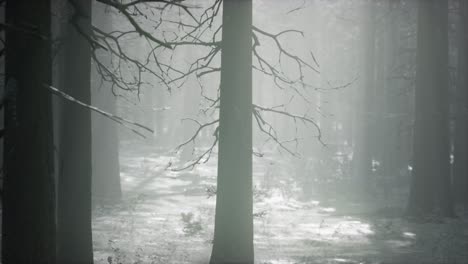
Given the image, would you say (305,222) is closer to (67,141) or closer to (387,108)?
(67,141)

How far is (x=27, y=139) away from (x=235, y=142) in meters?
3.72

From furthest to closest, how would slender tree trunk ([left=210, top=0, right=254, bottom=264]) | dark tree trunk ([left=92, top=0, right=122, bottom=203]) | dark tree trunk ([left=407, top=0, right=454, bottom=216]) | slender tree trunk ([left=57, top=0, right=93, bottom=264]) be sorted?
dark tree trunk ([left=92, top=0, right=122, bottom=203]) < dark tree trunk ([left=407, top=0, right=454, bottom=216]) < slender tree trunk ([left=57, top=0, right=93, bottom=264]) < slender tree trunk ([left=210, top=0, right=254, bottom=264])

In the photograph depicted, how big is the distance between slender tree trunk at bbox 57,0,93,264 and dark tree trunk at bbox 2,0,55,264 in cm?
333

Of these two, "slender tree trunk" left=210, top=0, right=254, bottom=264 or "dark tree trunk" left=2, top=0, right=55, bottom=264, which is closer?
"dark tree trunk" left=2, top=0, right=55, bottom=264

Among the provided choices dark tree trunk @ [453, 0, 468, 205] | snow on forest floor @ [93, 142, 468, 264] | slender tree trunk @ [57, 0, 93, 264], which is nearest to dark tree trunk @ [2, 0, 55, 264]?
slender tree trunk @ [57, 0, 93, 264]

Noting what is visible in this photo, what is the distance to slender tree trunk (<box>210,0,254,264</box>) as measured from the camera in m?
8.95

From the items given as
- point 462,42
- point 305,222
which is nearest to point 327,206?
point 305,222

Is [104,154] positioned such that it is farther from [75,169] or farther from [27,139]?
[27,139]

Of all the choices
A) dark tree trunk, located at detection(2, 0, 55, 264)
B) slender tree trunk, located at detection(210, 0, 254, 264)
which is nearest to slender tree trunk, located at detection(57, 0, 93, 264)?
slender tree trunk, located at detection(210, 0, 254, 264)

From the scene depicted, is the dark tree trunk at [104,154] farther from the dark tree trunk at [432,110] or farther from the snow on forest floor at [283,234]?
the dark tree trunk at [432,110]

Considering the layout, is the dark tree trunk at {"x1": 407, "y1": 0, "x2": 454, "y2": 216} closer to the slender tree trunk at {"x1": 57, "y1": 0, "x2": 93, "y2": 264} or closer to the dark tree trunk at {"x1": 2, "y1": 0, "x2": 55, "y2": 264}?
the slender tree trunk at {"x1": 57, "y1": 0, "x2": 93, "y2": 264}

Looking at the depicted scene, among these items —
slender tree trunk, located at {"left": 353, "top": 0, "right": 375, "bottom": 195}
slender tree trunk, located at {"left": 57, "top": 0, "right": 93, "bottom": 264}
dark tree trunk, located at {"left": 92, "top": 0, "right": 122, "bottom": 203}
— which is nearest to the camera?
slender tree trunk, located at {"left": 57, "top": 0, "right": 93, "bottom": 264}

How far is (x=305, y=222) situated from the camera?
18.2 metres

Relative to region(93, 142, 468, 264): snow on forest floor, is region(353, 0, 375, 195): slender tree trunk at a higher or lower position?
higher
